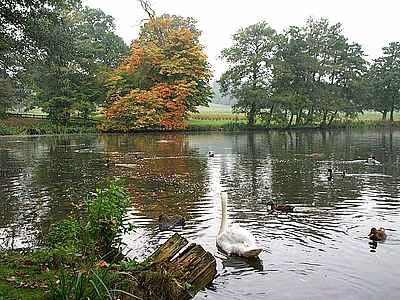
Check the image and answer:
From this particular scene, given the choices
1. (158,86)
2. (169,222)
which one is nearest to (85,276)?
(169,222)

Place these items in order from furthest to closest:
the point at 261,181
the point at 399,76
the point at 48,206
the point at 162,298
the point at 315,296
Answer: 1. the point at 399,76
2. the point at 261,181
3. the point at 48,206
4. the point at 315,296
5. the point at 162,298

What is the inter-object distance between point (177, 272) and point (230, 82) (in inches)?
2742

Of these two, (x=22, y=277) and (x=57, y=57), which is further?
(x=57, y=57)

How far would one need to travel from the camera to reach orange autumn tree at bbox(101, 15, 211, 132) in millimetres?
67688

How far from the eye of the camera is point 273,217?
50.4 feet

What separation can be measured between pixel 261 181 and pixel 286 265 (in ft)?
40.8

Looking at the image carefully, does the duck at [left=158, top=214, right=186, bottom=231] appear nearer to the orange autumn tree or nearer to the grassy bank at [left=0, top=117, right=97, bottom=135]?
the orange autumn tree

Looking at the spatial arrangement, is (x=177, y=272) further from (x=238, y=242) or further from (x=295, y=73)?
(x=295, y=73)

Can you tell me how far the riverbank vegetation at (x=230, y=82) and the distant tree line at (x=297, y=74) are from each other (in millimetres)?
147

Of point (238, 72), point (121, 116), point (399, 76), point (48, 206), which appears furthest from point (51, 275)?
point (399, 76)

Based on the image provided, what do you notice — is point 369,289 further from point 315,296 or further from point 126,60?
point 126,60

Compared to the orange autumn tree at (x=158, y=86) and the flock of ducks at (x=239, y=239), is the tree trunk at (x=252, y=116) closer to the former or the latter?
the orange autumn tree at (x=158, y=86)

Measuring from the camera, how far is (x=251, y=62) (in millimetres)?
74000

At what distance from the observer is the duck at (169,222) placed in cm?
1378
